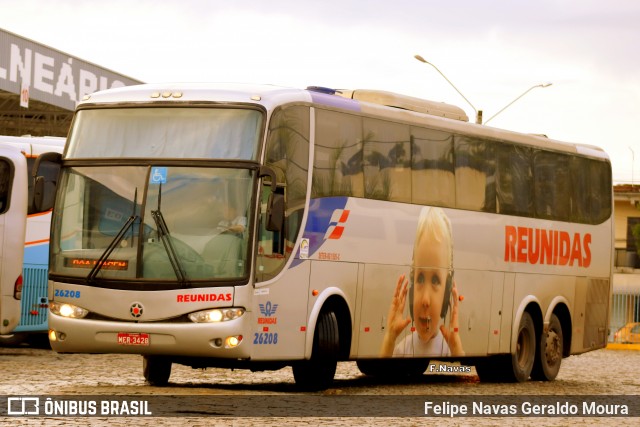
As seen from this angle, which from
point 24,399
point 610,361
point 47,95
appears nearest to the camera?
point 24,399

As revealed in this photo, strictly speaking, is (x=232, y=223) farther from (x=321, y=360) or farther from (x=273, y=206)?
(x=321, y=360)

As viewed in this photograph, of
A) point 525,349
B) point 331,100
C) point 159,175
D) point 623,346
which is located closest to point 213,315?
point 159,175

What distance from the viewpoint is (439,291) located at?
21547 millimetres

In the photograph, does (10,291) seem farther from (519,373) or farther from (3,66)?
(3,66)

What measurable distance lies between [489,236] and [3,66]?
25.7m

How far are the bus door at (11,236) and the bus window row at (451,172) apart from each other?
612 cm

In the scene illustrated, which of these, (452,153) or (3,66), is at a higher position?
(3,66)

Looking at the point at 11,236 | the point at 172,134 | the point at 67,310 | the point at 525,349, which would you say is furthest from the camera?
the point at 525,349

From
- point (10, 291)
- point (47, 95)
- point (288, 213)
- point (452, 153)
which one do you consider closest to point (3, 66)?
point (47, 95)

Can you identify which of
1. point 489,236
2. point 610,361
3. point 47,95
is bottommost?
point 610,361

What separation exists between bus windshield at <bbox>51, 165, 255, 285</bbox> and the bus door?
18.7 ft

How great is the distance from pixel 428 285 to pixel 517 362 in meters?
3.39

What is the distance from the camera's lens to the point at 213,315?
16859 mm

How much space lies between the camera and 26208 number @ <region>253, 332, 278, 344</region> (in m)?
17.2
